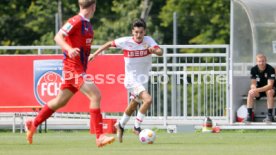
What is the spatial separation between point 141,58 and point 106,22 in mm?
31903

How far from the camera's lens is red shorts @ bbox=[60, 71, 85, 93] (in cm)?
1866

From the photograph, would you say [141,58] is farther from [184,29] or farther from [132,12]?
[184,29]

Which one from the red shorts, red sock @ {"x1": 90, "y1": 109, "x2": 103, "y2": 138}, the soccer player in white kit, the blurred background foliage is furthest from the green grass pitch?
the blurred background foliage

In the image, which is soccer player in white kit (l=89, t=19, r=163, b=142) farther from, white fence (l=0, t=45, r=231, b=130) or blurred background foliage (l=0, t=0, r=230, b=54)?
blurred background foliage (l=0, t=0, r=230, b=54)

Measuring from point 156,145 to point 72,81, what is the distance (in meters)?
2.03

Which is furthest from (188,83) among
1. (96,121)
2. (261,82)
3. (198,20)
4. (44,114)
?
(198,20)

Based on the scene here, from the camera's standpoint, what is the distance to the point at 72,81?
18.8 meters

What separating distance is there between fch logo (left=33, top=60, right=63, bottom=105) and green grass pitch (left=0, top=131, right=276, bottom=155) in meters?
1.74

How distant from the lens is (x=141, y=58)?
70.9 ft

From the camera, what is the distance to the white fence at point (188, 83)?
26297mm

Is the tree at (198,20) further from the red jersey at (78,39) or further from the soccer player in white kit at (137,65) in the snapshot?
the red jersey at (78,39)

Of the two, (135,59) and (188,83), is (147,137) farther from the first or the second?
(188,83)

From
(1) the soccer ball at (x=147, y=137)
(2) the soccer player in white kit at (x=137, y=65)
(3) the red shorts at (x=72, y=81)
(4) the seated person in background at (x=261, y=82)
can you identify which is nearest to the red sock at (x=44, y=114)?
(3) the red shorts at (x=72, y=81)

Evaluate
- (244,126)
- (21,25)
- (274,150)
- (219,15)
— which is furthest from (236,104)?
(21,25)
